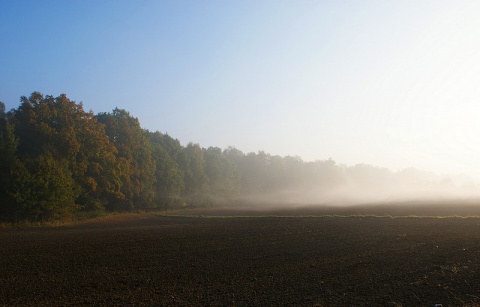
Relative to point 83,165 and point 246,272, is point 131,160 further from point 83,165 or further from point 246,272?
point 246,272

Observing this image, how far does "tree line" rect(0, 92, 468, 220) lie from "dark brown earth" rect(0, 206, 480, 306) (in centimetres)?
1865

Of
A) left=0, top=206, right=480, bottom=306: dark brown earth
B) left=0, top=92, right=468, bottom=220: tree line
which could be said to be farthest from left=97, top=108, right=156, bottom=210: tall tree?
left=0, top=206, right=480, bottom=306: dark brown earth

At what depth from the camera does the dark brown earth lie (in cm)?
1121

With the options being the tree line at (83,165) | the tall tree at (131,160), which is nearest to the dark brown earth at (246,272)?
the tree line at (83,165)

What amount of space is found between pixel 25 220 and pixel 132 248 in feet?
85.9

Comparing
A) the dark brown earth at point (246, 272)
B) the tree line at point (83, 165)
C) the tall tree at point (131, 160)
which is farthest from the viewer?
the tall tree at point (131, 160)

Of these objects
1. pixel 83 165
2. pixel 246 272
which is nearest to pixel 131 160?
pixel 83 165

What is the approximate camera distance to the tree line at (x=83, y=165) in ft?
138

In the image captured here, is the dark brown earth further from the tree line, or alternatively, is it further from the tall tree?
the tall tree

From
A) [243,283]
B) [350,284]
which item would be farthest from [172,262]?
[350,284]

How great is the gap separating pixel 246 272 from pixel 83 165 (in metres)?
43.4

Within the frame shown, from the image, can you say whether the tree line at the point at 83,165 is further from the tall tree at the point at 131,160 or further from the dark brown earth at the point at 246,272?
the dark brown earth at the point at 246,272

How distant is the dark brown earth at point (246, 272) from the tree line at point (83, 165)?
61.2 feet

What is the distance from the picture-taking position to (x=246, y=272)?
49.6 feet
